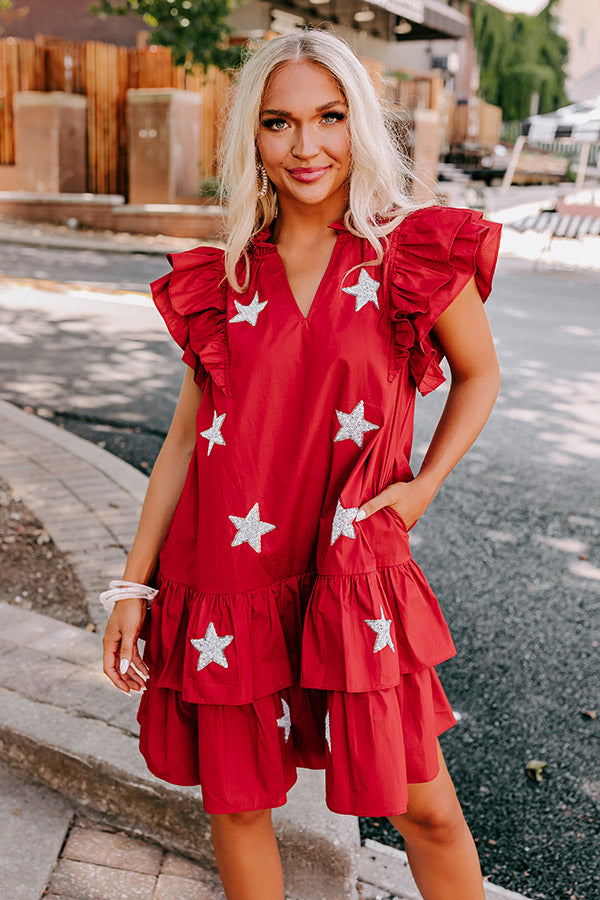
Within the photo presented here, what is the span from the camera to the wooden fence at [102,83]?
55.1 ft

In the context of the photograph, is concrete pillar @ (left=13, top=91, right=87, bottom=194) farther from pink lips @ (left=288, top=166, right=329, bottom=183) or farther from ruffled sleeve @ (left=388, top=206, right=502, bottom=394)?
ruffled sleeve @ (left=388, top=206, right=502, bottom=394)

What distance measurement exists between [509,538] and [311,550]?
A: 2937mm

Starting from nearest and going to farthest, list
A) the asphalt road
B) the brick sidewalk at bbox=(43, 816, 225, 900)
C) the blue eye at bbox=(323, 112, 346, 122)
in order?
the blue eye at bbox=(323, 112, 346, 122) → the brick sidewalk at bbox=(43, 816, 225, 900) → the asphalt road

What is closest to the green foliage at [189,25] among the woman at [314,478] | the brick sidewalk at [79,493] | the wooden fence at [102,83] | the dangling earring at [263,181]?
the wooden fence at [102,83]

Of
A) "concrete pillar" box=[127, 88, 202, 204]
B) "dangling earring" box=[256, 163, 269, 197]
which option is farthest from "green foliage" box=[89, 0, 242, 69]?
"dangling earring" box=[256, 163, 269, 197]

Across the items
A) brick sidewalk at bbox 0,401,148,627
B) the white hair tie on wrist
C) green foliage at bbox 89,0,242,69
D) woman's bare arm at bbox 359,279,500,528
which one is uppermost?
green foliage at bbox 89,0,242,69

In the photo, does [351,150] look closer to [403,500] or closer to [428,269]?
[428,269]

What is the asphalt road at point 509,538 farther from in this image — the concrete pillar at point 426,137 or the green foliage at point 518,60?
the green foliage at point 518,60

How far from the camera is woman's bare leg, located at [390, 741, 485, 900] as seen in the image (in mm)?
1776

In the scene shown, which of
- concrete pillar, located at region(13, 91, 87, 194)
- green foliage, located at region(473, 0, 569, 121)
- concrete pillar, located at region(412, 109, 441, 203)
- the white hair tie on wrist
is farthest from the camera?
green foliage, located at region(473, 0, 569, 121)

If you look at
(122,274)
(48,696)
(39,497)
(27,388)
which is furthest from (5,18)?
(48,696)

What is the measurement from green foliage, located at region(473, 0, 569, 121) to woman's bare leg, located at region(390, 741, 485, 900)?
1508 inches

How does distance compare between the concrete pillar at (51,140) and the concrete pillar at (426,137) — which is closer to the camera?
the concrete pillar at (51,140)

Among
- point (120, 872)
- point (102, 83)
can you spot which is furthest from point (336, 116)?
point (102, 83)
